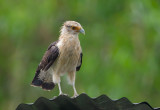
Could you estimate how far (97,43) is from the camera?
32.7ft

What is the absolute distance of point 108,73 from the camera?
9023mm

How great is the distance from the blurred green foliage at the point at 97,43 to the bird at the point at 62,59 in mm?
2319

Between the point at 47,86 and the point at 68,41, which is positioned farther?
the point at 47,86

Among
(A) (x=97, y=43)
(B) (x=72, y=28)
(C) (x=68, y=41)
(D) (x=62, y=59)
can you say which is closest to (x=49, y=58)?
(D) (x=62, y=59)

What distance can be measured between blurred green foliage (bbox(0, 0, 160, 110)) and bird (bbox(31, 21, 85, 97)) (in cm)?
232

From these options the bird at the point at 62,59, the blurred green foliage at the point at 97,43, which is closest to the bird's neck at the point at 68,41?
the bird at the point at 62,59

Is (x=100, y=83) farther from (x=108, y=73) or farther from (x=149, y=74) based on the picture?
(x=149, y=74)

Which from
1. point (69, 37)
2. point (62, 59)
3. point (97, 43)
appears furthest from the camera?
point (97, 43)

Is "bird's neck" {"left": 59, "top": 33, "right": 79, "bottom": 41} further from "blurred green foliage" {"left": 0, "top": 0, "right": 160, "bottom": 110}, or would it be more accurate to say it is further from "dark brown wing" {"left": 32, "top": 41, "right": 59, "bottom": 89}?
"blurred green foliage" {"left": 0, "top": 0, "right": 160, "bottom": 110}

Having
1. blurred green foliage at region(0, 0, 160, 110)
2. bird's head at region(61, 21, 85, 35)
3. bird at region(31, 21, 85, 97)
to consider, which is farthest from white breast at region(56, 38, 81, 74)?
blurred green foliage at region(0, 0, 160, 110)

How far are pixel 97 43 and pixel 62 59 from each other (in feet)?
13.1

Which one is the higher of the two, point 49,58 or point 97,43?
point 49,58

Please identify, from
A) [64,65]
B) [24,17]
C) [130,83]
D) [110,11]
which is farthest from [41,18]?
[64,65]

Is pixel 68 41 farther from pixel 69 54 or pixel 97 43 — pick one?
pixel 97 43
